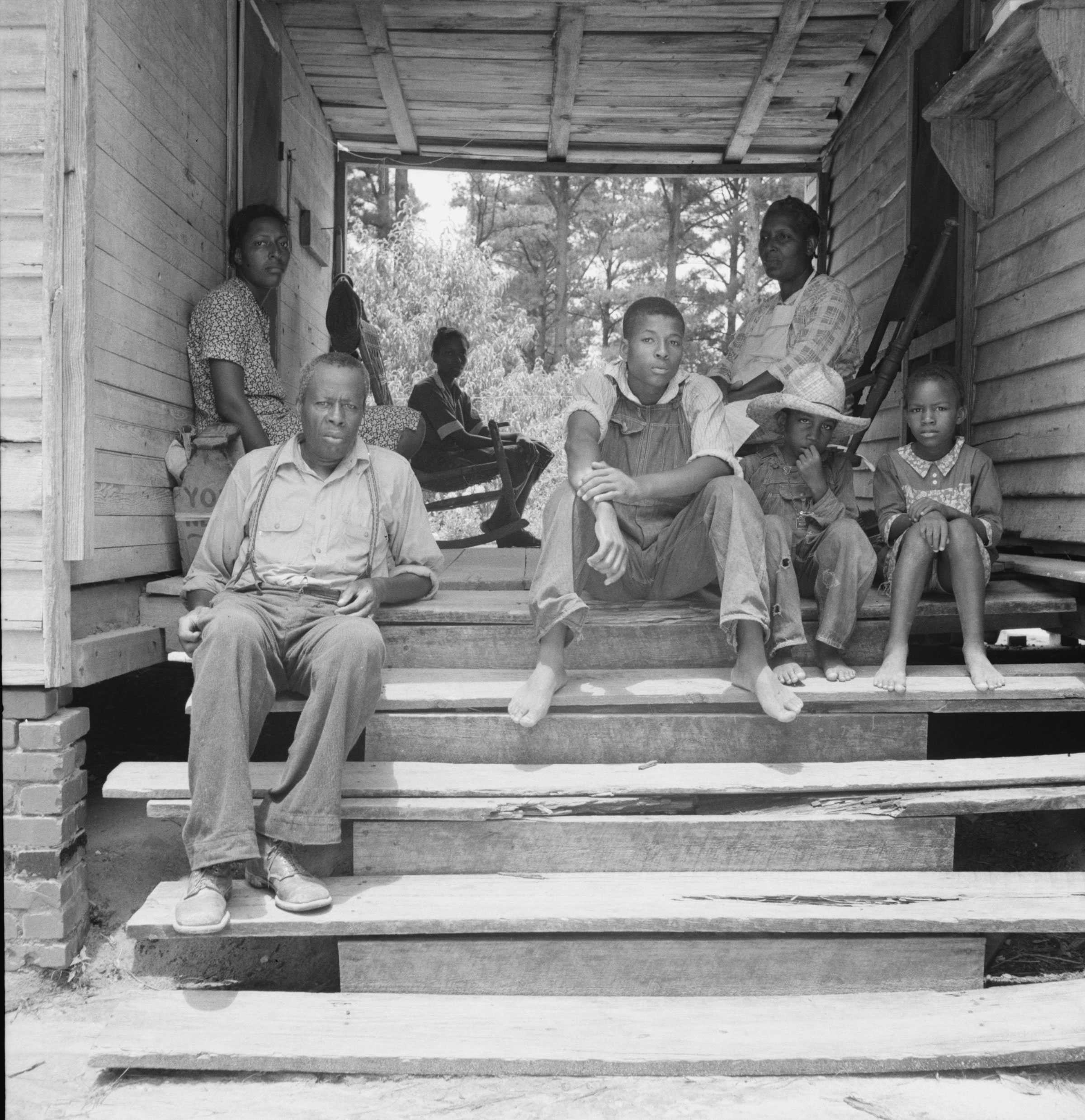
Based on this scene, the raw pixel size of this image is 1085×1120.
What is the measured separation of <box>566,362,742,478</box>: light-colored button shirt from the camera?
3379 mm

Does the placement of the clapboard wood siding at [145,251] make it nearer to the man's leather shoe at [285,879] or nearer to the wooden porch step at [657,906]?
the man's leather shoe at [285,879]

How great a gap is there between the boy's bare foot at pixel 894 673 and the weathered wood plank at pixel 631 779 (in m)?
0.22

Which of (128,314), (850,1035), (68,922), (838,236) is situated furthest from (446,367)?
(850,1035)

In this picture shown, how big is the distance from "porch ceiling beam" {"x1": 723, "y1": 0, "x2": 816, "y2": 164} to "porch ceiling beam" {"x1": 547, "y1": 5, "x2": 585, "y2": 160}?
92cm

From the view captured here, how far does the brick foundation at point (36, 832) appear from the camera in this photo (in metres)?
3.04

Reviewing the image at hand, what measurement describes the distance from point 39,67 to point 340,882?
2347mm

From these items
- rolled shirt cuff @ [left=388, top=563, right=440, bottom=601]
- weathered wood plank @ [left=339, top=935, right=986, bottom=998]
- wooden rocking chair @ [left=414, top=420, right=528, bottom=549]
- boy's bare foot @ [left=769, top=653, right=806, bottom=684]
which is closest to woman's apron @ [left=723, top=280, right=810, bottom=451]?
boy's bare foot @ [left=769, top=653, right=806, bottom=684]

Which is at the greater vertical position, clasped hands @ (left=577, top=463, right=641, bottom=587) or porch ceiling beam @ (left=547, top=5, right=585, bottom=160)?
porch ceiling beam @ (left=547, top=5, right=585, bottom=160)

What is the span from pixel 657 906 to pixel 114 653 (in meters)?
1.81

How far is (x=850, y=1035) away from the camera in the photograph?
8.21ft

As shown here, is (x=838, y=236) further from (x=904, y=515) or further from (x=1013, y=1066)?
(x=1013, y=1066)

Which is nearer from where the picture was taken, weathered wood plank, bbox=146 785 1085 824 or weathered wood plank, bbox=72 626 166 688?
weathered wood plank, bbox=146 785 1085 824

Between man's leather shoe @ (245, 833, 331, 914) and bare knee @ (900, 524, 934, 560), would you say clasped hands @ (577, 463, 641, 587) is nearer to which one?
bare knee @ (900, 524, 934, 560)

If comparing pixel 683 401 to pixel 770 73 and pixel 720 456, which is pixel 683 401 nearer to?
pixel 720 456
